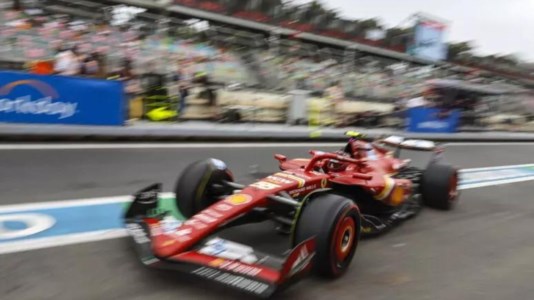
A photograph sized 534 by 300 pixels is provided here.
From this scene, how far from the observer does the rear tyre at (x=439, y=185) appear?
645 cm

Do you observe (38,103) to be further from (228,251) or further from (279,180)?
(228,251)

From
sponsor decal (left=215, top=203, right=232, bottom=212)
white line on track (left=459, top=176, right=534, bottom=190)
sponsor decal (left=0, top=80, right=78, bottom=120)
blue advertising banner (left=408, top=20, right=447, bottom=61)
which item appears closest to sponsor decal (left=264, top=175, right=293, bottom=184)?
sponsor decal (left=215, top=203, right=232, bottom=212)

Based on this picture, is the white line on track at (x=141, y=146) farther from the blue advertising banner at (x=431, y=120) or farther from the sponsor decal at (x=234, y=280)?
the blue advertising banner at (x=431, y=120)

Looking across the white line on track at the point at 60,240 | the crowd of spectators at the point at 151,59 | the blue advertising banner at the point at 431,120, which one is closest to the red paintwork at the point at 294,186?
the white line on track at the point at 60,240

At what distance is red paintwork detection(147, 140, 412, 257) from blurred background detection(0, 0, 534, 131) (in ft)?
22.6

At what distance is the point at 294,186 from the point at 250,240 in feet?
2.43

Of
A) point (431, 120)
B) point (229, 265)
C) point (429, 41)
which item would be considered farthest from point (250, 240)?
point (429, 41)

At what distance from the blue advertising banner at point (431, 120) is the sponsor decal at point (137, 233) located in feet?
49.6

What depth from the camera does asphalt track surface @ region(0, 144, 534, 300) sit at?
11.7 feet

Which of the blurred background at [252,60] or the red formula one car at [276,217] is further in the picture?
the blurred background at [252,60]

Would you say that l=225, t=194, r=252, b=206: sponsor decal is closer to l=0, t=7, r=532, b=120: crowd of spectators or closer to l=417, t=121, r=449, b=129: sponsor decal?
l=0, t=7, r=532, b=120: crowd of spectators

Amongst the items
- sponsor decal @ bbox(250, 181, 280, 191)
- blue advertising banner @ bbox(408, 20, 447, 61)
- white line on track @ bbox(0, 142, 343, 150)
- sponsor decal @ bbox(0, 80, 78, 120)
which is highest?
blue advertising banner @ bbox(408, 20, 447, 61)

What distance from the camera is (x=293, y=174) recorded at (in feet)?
15.0

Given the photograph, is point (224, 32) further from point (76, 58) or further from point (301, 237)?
point (301, 237)
